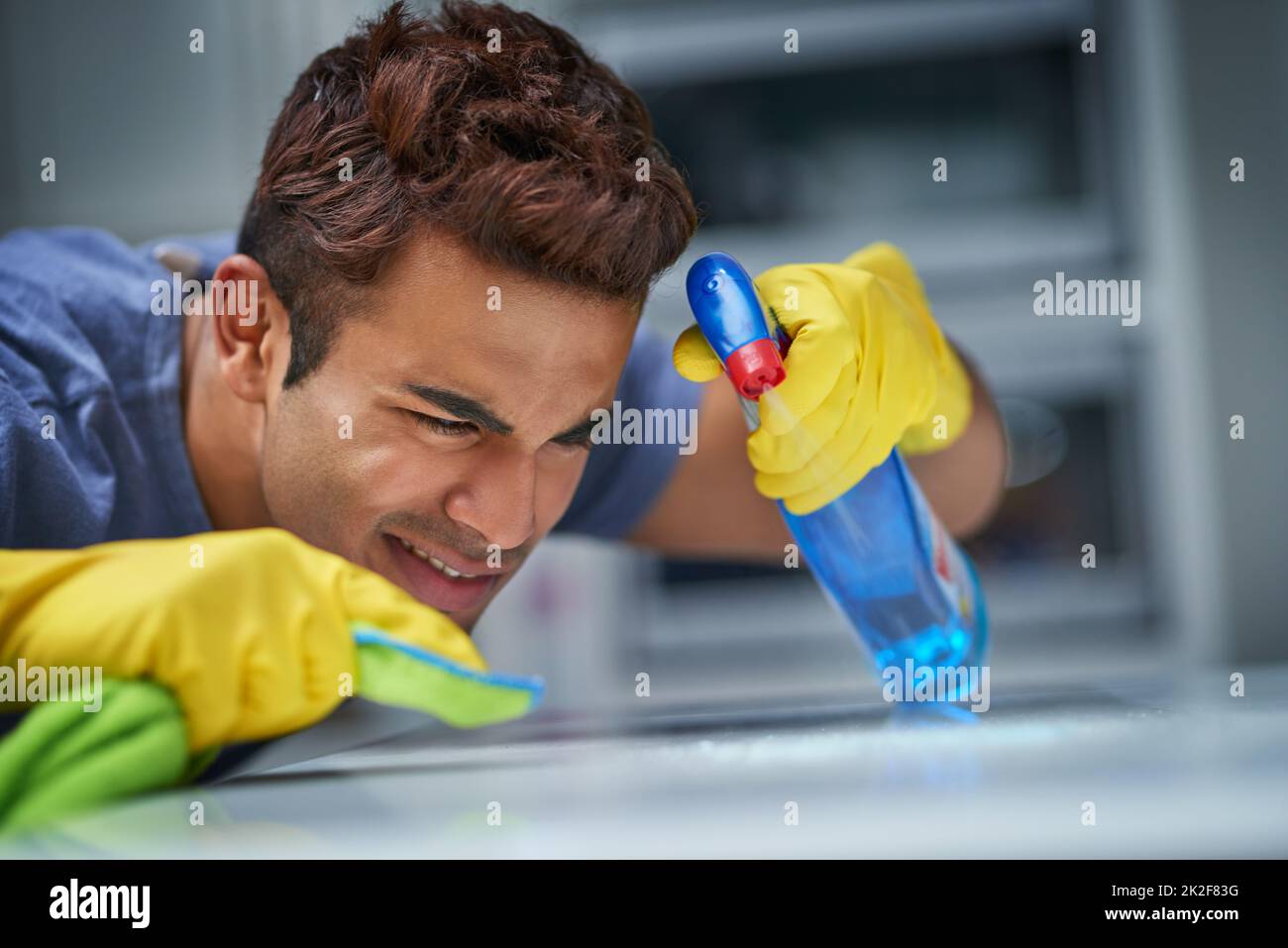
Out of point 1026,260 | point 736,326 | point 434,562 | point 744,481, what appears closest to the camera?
point 736,326

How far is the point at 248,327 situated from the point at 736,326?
1.12 ft

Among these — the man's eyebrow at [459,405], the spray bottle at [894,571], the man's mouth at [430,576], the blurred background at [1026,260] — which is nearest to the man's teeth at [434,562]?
the man's mouth at [430,576]

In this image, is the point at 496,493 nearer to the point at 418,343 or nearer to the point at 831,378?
the point at 418,343

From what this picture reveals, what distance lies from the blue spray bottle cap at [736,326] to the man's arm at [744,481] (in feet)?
1.28

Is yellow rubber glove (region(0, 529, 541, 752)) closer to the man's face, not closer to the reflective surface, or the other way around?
the reflective surface

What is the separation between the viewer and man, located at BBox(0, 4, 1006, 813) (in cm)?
64

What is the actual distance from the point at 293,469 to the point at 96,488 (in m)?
0.12

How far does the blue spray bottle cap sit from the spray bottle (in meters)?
0.01

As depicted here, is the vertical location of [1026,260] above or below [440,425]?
above

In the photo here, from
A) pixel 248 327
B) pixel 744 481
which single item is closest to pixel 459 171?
pixel 248 327

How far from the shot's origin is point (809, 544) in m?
0.72

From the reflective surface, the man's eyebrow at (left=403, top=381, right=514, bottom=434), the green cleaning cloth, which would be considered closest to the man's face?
the man's eyebrow at (left=403, top=381, right=514, bottom=434)

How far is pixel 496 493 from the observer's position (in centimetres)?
67

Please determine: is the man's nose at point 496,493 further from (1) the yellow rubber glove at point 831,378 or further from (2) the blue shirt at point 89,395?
(2) the blue shirt at point 89,395
